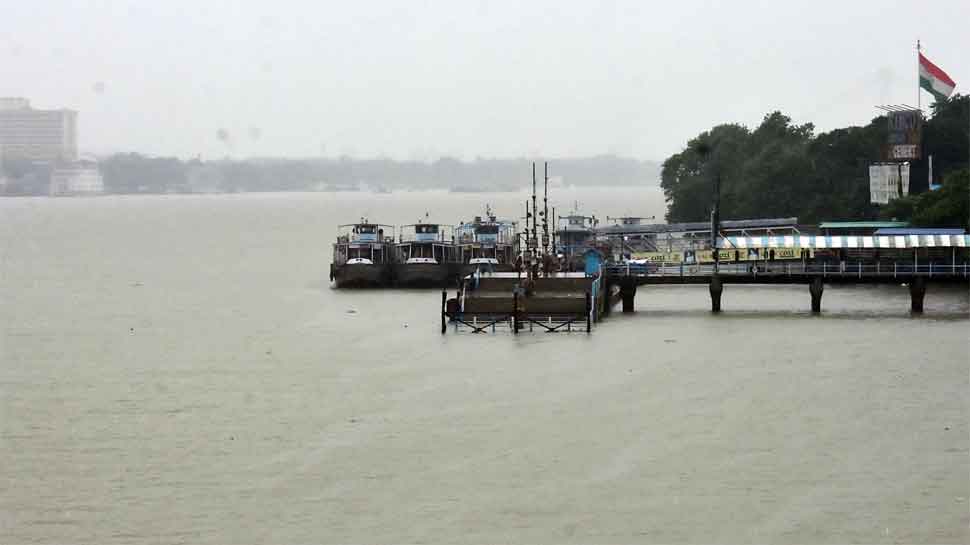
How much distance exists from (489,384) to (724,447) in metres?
11.9

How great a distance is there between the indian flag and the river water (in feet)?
127

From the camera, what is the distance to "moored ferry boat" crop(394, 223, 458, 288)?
90.0 metres

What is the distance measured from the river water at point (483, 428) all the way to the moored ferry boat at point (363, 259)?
49.8ft

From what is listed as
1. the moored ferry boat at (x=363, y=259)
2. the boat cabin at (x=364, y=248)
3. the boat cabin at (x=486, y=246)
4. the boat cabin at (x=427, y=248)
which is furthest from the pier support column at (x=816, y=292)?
the boat cabin at (x=364, y=248)

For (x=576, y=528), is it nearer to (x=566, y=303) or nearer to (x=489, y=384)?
(x=489, y=384)

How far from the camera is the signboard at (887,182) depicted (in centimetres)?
11525

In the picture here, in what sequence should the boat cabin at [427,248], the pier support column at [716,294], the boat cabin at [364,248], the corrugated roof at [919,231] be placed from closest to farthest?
the pier support column at [716,294] → the corrugated roof at [919,231] → the boat cabin at [364,248] → the boat cabin at [427,248]

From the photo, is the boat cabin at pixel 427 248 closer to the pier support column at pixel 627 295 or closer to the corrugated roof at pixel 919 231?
the pier support column at pixel 627 295

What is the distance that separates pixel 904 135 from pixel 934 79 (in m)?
6.45

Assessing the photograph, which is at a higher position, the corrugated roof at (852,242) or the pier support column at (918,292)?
the corrugated roof at (852,242)

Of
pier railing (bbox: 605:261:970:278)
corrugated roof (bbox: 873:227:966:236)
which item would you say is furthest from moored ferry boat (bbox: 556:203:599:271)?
corrugated roof (bbox: 873:227:966:236)

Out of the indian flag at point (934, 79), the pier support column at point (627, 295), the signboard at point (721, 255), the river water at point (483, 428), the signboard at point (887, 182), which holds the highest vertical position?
the indian flag at point (934, 79)

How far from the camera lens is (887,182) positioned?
11688cm

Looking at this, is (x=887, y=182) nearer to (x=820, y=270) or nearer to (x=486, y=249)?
(x=486, y=249)
